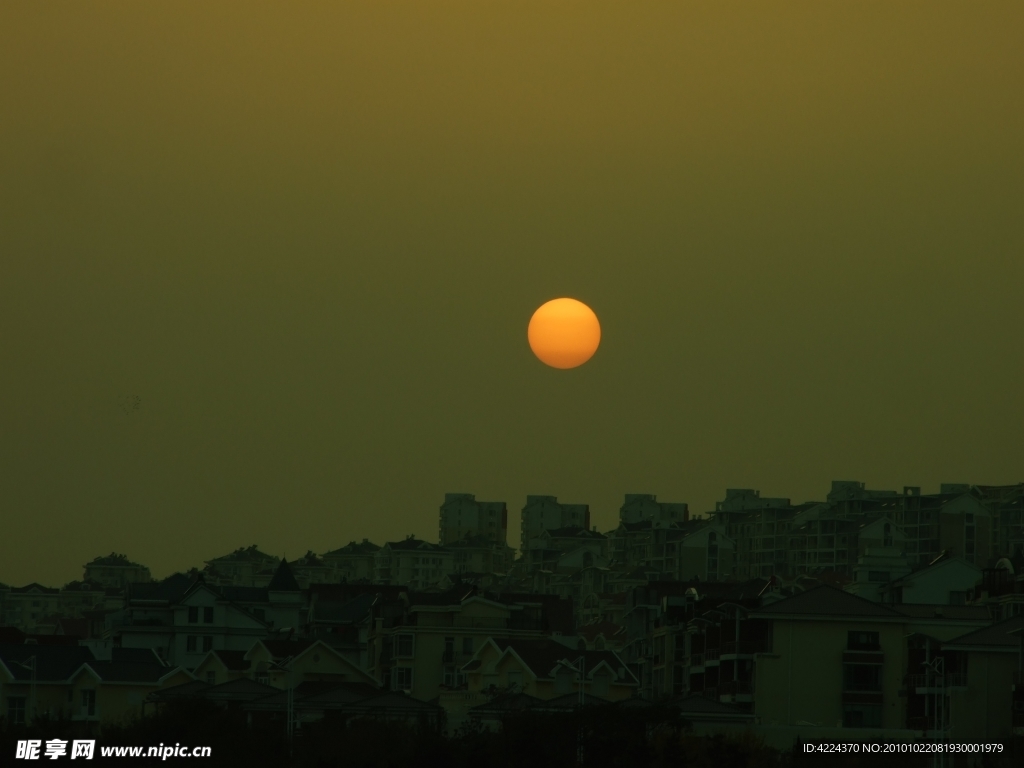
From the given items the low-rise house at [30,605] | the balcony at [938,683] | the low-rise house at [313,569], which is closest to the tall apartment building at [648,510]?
the low-rise house at [313,569]

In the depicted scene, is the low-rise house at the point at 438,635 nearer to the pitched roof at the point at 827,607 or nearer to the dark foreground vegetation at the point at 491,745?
the pitched roof at the point at 827,607

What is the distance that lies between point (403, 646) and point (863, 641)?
20996mm

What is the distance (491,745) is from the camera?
150 feet

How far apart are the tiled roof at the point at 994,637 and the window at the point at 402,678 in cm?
2369

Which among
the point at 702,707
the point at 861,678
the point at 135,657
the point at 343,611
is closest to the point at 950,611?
the point at 861,678

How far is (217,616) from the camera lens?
78000 mm

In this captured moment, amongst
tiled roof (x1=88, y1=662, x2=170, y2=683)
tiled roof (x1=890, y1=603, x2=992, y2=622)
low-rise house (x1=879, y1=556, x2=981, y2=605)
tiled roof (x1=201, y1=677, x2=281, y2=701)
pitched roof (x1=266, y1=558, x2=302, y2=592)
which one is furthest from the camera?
pitched roof (x1=266, y1=558, x2=302, y2=592)

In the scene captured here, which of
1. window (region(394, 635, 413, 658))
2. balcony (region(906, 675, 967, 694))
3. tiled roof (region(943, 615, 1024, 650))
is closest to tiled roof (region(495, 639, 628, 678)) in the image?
window (region(394, 635, 413, 658))

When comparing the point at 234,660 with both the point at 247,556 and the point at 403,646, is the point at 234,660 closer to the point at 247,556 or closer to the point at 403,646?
the point at 403,646

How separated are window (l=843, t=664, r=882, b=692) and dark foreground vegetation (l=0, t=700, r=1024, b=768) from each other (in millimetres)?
9052

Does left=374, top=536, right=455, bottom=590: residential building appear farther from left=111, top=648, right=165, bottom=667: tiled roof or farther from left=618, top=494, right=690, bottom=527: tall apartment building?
left=111, top=648, right=165, bottom=667: tiled roof

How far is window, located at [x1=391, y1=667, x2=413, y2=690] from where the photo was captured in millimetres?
69000

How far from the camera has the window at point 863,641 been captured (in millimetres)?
55562

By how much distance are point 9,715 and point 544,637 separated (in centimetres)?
2046
